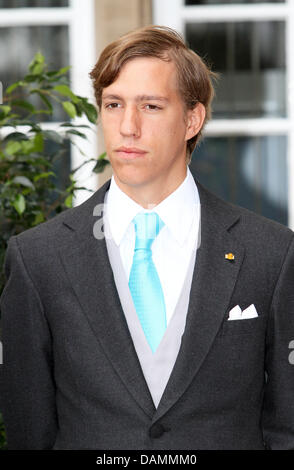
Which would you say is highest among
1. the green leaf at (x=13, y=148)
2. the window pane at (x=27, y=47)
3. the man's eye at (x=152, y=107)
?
the man's eye at (x=152, y=107)

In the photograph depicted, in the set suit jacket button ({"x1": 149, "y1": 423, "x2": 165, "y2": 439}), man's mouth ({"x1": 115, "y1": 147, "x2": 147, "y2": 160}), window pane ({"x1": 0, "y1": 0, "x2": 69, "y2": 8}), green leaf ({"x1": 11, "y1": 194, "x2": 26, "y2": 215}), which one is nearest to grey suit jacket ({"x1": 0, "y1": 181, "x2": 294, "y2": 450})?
suit jacket button ({"x1": 149, "y1": 423, "x2": 165, "y2": 439})

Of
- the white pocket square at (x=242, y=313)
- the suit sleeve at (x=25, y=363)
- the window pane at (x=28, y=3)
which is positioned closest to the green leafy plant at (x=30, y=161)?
the suit sleeve at (x=25, y=363)

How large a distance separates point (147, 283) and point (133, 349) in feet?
0.50

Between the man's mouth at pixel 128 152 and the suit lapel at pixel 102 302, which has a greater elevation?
the man's mouth at pixel 128 152

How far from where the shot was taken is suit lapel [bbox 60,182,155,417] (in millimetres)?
1917

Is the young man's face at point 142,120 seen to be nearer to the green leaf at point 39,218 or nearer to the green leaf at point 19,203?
the green leaf at point 19,203

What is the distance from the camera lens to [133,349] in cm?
193

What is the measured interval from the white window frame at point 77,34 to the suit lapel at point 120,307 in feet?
5.98

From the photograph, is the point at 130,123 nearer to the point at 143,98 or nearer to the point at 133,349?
the point at 143,98

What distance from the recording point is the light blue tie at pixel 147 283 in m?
1.96

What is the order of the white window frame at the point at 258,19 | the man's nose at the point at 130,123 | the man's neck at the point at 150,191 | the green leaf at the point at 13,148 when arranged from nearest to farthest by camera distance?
the man's nose at the point at 130,123
the man's neck at the point at 150,191
the green leaf at the point at 13,148
the white window frame at the point at 258,19

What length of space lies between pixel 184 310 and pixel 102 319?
0.19 metres
